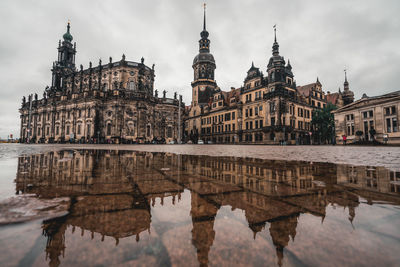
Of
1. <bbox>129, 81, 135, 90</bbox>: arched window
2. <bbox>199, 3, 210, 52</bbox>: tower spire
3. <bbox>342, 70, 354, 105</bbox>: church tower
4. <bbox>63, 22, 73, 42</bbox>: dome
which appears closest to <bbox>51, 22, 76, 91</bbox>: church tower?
<bbox>63, 22, 73, 42</bbox>: dome

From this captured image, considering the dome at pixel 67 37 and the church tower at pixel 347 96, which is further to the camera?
the dome at pixel 67 37

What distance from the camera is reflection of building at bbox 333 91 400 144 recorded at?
22.4 m

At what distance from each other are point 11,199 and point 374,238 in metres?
2.55

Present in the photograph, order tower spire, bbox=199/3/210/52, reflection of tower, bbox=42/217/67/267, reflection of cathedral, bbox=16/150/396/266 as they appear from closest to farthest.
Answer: reflection of tower, bbox=42/217/67/267, reflection of cathedral, bbox=16/150/396/266, tower spire, bbox=199/3/210/52

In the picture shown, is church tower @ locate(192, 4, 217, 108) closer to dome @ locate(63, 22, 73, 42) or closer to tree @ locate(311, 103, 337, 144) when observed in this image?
tree @ locate(311, 103, 337, 144)

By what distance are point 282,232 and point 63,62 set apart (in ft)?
228

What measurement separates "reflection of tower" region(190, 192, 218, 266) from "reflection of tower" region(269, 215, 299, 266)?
0.31 meters

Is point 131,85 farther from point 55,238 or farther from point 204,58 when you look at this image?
point 55,238

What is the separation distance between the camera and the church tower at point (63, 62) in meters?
52.5

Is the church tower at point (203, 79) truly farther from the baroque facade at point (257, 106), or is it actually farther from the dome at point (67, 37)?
the dome at point (67, 37)

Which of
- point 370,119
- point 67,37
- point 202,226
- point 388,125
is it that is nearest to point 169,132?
point 370,119

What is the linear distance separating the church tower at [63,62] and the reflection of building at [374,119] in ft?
214

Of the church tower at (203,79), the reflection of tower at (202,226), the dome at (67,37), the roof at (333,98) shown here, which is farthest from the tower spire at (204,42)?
the reflection of tower at (202,226)

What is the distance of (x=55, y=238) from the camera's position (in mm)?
921
